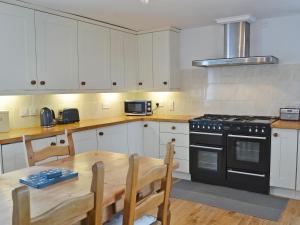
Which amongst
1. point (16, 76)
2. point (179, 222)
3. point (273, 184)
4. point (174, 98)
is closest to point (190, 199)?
point (179, 222)

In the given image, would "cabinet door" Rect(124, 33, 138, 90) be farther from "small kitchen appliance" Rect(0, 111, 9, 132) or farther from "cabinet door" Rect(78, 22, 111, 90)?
"small kitchen appliance" Rect(0, 111, 9, 132)

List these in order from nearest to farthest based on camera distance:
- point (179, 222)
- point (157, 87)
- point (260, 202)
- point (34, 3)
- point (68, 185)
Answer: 1. point (68, 185)
2. point (179, 222)
3. point (34, 3)
4. point (260, 202)
5. point (157, 87)

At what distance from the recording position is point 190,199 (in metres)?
3.34

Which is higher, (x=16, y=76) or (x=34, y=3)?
(x=34, y=3)

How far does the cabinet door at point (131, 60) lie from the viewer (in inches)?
171

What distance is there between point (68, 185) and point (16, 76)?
183cm

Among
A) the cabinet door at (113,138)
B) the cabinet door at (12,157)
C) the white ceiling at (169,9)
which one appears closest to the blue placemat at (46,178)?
the cabinet door at (12,157)

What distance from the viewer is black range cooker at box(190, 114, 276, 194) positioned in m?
3.38

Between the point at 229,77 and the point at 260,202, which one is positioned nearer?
the point at 260,202

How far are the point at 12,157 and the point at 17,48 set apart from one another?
1.12 meters

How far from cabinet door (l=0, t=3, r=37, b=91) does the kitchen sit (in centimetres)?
1

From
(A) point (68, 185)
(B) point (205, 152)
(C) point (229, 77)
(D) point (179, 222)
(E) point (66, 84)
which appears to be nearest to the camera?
(A) point (68, 185)

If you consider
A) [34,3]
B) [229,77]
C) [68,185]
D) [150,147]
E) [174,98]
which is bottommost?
[150,147]

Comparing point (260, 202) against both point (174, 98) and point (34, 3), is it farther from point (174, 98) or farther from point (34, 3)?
point (34, 3)
